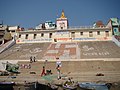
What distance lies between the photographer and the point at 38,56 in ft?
100

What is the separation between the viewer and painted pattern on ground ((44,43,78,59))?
2999cm

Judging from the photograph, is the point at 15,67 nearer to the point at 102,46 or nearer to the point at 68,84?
the point at 68,84

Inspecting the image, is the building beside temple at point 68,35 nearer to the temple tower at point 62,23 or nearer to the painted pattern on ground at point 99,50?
the temple tower at point 62,23

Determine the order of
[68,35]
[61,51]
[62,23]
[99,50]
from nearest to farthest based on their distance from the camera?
[99,50]
[61,51]
[68,35]
[62,23]

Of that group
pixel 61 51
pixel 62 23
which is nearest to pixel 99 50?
pixel 61 51

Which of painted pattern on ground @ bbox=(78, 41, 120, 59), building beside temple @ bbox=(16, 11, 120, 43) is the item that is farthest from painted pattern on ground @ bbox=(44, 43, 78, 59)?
building beside temple @ bbox=(16, 11, 120, 43)

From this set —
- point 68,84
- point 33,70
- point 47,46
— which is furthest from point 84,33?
point 68,84

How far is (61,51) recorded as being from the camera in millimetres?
33062

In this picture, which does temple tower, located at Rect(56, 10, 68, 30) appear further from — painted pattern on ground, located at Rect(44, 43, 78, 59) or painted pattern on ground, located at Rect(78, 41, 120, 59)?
painted pattern on ground, located at Rect(78, 41, 120, 59)

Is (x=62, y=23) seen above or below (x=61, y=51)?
above

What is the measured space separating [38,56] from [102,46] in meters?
13.8

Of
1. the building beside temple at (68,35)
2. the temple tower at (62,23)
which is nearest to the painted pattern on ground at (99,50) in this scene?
the building beside temple at (68,35)

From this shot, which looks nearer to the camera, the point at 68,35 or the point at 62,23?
the point at 68,35

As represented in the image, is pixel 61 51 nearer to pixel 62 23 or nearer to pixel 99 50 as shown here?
pixel 99 50
